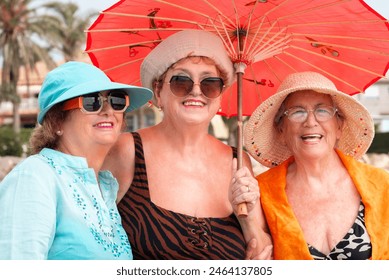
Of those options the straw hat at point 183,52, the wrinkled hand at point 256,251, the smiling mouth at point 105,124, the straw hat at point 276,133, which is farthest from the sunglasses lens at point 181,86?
the wrinkled hand at point 256,251

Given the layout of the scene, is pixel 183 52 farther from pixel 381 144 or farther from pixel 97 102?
pixel 381 144

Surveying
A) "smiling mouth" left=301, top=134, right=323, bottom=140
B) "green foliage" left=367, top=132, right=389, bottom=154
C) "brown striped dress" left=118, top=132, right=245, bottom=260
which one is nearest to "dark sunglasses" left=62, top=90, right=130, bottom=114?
"brown striped dress" left=118, top=132, right=245, bottom=260

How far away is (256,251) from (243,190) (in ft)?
1.52

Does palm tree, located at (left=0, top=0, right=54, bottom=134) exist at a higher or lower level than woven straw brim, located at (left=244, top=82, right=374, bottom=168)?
higher

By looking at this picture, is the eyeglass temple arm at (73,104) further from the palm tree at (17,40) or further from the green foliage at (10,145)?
the palm tree at (17,40)

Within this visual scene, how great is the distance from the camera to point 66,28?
45062 mm

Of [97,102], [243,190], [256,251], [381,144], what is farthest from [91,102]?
[381,144]

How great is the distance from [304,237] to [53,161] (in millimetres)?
1705

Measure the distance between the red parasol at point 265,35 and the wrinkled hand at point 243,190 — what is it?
41cm

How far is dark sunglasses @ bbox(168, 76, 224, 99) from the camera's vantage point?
4145 mm

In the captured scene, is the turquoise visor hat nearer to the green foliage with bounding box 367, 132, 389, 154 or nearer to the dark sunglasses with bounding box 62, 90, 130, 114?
the dark sunglasses with bounding box 62, 90, 130, 114

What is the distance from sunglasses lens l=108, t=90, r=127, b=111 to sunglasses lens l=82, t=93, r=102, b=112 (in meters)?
0.09

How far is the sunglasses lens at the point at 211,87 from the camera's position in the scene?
4.17 m
